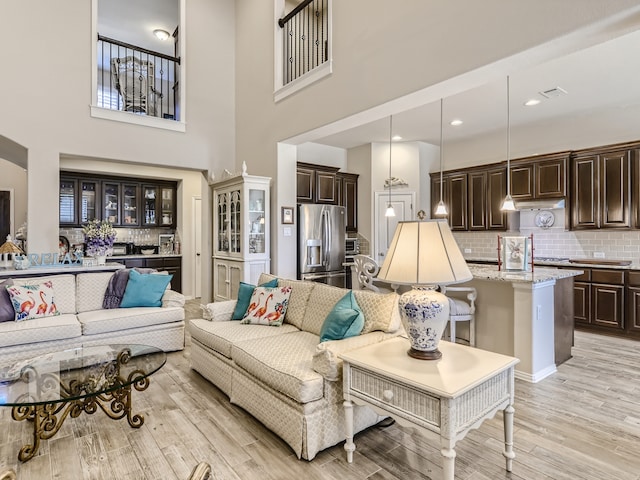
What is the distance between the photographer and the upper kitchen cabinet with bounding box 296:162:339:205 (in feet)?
18.6

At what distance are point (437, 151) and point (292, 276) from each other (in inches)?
151

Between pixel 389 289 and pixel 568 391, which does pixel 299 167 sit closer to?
pixel 389 289

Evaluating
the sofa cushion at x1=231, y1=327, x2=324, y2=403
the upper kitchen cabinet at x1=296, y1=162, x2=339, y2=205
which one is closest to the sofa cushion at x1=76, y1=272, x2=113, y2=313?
the sofa cushion at x1=231, y1=327, x2=324, y2=403

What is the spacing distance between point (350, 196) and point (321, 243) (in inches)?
64.9

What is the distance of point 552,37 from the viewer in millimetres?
2393

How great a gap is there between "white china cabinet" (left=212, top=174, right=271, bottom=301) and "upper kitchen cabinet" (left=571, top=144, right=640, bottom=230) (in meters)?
4.40

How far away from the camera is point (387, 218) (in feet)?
22.1

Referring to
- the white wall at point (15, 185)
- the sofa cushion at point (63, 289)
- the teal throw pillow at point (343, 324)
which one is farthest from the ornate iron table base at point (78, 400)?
the white wall at point (15, 185)

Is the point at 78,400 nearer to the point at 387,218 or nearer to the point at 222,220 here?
the point at 222,220

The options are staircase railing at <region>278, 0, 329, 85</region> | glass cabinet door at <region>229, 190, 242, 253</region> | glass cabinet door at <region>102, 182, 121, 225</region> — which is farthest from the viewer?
glass cabinet door at <region>102, 182, 121, 225</region>

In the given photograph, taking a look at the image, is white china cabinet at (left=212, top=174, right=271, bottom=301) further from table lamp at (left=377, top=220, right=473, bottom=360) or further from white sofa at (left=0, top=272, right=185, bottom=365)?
table lamp at (left=377, top=220, right=473, bottom=360)

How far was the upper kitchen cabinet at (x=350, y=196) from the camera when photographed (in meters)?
6.64

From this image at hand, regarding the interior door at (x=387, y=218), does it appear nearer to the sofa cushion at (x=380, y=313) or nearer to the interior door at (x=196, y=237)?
the interior door at (x=196, y=237)

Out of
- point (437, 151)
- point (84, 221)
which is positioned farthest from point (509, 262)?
point (84, 221)
